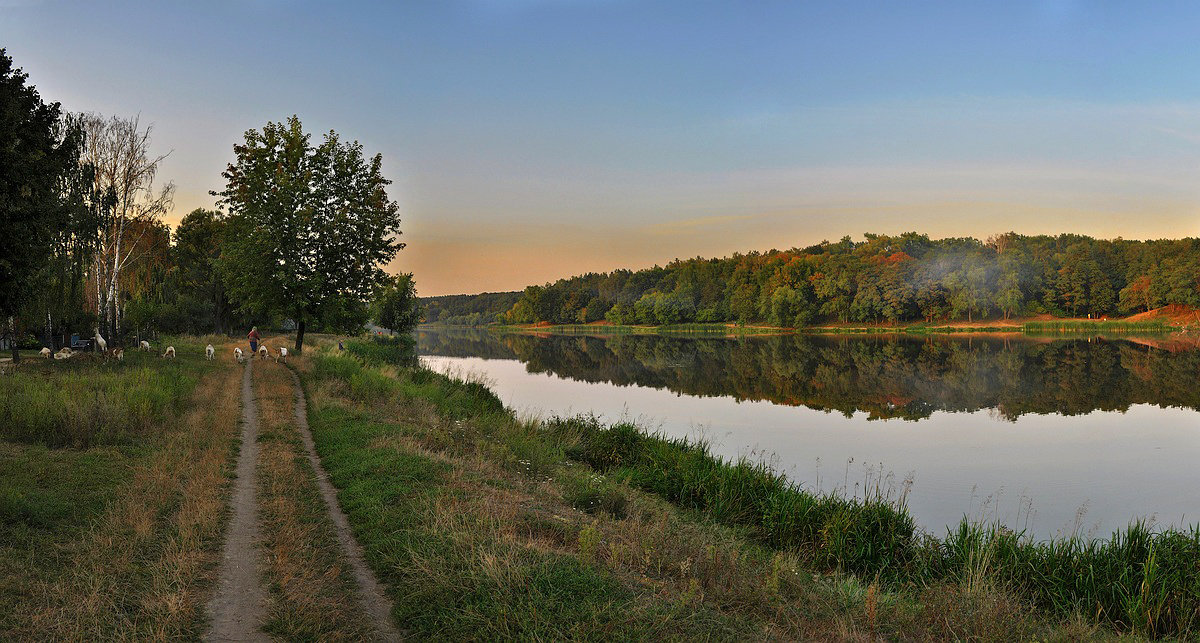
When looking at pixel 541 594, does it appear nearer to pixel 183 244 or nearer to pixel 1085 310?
pixel 183 244

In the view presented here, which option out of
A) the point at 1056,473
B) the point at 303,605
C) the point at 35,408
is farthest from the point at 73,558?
the point at 1056,473

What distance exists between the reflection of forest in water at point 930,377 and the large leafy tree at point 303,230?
1563 centimetres

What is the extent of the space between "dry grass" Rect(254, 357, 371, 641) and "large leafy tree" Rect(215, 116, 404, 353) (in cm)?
2430

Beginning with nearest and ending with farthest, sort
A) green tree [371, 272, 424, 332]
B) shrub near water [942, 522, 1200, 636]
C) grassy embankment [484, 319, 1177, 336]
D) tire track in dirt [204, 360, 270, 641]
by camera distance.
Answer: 1. tire track in dirt [204, 360, 270, 641]
2. shrub near water [942, 522, 1200, 636]
3. green tree [371, 272, 424, 332]
4. grassy embankment [484, 319, 1177, 336]

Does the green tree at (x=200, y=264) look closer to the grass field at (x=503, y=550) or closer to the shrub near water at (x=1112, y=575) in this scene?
the grass field at (x=503, y=550)

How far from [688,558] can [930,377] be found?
1438 inches

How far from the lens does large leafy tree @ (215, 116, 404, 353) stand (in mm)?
33969

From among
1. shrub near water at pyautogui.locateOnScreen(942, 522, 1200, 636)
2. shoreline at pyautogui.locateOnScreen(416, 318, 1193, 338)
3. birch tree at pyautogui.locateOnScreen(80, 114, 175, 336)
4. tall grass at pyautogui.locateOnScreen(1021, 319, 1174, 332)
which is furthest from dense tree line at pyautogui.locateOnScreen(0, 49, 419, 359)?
tall grass at pyautogui.locateOnScreen(1021, 319, 1174, 332)

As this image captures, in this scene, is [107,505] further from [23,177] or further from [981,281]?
[981,281]

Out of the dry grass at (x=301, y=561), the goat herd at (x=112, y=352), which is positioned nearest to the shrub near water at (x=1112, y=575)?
the dry grass at (x=301, y=561)

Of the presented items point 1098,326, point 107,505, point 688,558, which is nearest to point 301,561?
point 107,505

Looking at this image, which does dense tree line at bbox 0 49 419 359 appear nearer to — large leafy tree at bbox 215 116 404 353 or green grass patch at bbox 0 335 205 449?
→ large leafy tree at bbox 215 116 404 353

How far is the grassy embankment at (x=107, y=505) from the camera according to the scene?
18.1ft

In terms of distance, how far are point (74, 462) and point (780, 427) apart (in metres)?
19.4
